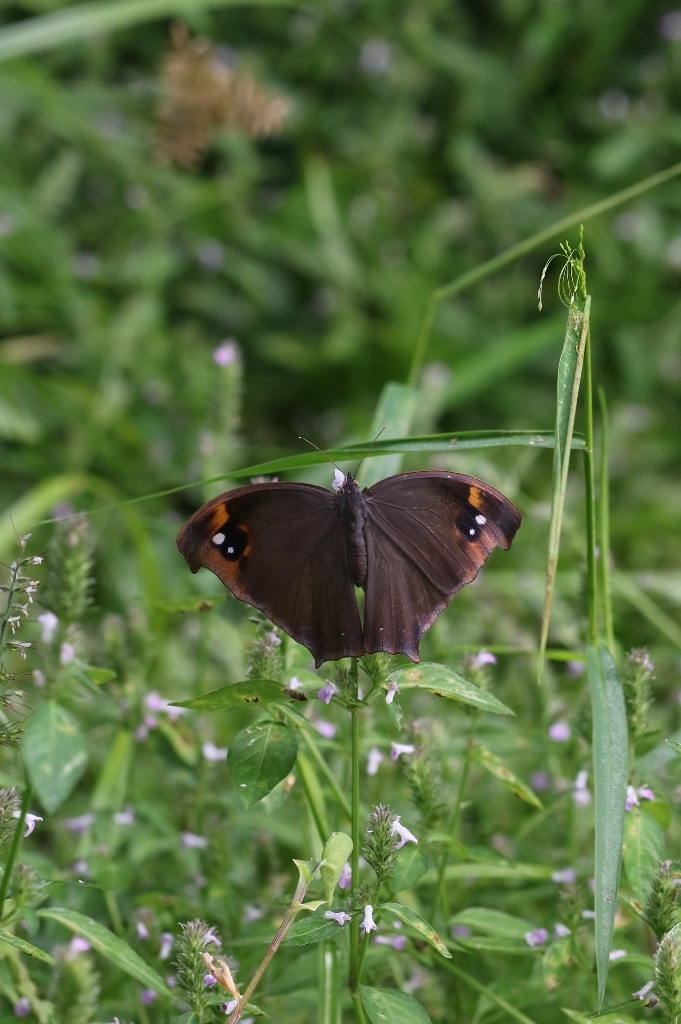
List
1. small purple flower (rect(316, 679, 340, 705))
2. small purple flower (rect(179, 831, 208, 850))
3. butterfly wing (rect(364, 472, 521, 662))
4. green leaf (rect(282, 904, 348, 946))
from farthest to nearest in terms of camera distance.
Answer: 1. small purple flower (rect(179, 831, 208, 850))
2. butterfly wing (rect(364, 472, 521, 662))
3. small purple flower (rect(316, 679, 340, 705))
4. green leaf (rect(282, 904, 348, 946))

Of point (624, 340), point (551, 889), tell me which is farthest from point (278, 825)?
point (624, 340)

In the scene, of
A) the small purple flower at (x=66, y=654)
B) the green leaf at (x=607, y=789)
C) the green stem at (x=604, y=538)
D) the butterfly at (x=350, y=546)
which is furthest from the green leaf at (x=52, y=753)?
the green stem at (x=604, y=538)

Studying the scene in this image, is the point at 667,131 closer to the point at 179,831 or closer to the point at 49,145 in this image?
the point at 49,145

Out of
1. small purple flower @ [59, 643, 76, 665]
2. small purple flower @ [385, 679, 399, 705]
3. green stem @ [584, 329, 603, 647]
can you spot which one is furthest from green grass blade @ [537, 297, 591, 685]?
small purple flower @ [59, 643, 76, 665]

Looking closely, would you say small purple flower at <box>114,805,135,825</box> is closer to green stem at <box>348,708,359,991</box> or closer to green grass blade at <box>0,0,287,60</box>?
green stem at <box>348,708,359,991</box>

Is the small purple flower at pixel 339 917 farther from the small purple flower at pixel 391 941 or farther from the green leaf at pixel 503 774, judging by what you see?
the green leaf at pixel 503 774

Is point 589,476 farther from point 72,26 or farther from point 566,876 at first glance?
point 72,26

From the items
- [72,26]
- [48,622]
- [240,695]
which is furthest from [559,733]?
[72,26]

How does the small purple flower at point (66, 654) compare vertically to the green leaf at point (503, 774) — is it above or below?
above
